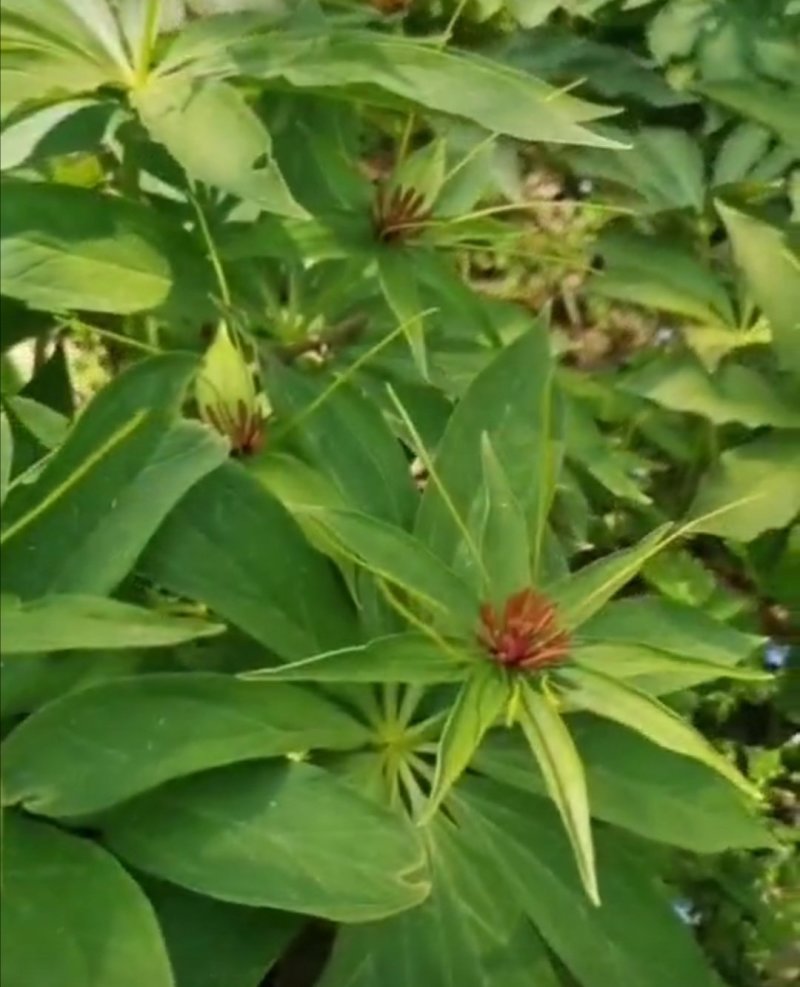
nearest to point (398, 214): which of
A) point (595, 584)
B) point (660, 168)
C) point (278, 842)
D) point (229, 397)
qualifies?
point (229, 397)

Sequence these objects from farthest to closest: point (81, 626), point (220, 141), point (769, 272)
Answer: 1. point (769, 272)
2. point (220, 141)
3. point (81, 626)

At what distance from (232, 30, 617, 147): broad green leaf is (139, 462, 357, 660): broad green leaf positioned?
0.22 meters

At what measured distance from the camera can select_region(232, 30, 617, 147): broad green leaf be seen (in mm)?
845

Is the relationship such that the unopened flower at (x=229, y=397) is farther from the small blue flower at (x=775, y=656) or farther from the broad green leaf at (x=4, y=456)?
the small blue flower at (x=775, y=656)

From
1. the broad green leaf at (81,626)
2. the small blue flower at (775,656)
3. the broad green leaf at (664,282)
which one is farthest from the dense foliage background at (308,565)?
the small blue flower at (775,656)

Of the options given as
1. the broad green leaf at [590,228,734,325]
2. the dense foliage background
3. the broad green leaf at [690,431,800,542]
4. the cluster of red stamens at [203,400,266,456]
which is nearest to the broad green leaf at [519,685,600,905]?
the dense foliage background

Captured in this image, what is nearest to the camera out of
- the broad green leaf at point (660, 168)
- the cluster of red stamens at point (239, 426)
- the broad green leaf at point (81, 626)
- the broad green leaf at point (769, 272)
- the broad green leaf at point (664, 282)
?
the broad green leaf at point (81, 626)

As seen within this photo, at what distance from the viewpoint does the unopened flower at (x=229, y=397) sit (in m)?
0.88

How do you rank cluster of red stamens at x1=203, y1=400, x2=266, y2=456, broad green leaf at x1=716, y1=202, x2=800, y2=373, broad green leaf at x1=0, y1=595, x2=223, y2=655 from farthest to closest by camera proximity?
broad green leaf at x1=716, y1=202, x2=800, y2=373
cluster of red stamens at x1=203, y1=400, x2=266, y2=456
broad green leaf at x1=0, y1=595, x2=223, y2=655

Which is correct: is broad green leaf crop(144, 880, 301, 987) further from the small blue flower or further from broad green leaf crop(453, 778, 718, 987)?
the small blue flower

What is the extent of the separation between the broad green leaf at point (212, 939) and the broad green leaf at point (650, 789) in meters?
0.15

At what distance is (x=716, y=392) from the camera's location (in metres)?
1.18

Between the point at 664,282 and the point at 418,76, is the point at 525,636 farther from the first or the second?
the point at 664,282

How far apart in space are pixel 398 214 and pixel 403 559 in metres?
0.27
